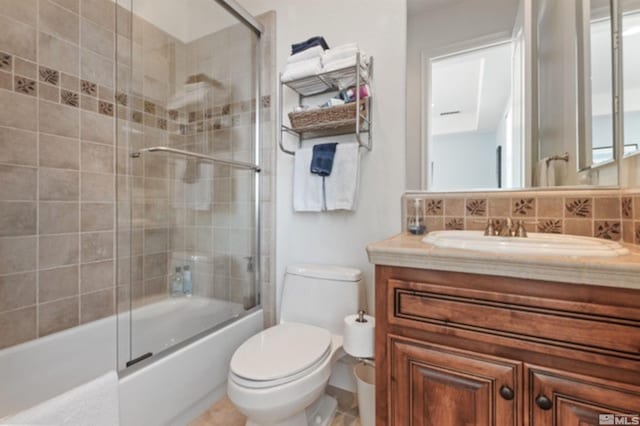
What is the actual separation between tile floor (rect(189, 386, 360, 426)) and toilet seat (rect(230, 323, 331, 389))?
1.46 feet

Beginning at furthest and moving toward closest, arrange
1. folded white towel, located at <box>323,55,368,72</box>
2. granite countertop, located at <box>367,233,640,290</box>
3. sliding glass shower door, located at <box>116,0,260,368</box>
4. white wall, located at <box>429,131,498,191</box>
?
sliding glass shower door, located at <box>116,0,260,368</box> → folded white towel, located at <box>323,55,368,72</box> → white wall, located at <box>429,131,498,191</box> → granite countertop, located at <box>367,233,640,290</box>

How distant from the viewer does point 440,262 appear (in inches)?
31.7

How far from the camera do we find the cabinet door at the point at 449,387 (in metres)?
0.75

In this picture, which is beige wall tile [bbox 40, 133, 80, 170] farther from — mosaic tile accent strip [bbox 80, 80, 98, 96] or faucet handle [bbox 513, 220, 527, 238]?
faucet handle [bbox 513, 220, 527, 238]

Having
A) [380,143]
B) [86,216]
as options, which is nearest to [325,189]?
[380,143]

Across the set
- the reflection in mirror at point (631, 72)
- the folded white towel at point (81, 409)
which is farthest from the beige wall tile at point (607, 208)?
the folded white towel at point (81, 409)

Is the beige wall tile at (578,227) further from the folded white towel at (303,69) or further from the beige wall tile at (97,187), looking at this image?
the beige wall tile at (97,187)

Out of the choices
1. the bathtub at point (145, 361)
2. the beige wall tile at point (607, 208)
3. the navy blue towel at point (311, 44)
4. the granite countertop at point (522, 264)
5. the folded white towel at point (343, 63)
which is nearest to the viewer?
the granite countertop at point (522, 264)

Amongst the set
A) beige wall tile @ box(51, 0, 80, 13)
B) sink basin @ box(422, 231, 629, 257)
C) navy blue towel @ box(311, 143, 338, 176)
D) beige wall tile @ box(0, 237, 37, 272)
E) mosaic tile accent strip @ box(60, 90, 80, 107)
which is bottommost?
beige wall tile @ box(0, 237, 37, 272)

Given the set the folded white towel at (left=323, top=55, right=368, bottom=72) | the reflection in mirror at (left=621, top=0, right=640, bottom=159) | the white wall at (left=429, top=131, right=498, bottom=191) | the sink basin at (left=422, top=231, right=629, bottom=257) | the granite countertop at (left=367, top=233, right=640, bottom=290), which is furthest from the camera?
the folded white towel at (left=323, top=55, right=368, bottom=72)

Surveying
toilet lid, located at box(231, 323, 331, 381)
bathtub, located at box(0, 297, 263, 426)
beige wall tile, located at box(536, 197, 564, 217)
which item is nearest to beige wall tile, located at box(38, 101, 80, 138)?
bathtub, located at box(0, 297, 263, 426)

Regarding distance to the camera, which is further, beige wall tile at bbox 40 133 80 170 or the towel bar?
the towel bar

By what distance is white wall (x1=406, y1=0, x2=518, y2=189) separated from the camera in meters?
1.27

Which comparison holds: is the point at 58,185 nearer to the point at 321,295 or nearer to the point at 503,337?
the point at 321,295
